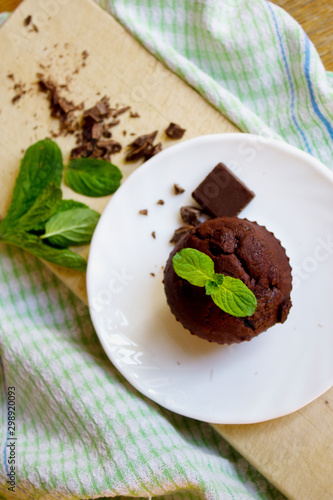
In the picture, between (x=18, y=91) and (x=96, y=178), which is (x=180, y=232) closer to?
(x=96, y=178)

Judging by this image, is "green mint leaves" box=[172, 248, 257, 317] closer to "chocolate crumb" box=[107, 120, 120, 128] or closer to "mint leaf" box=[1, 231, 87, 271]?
"mint leaf" box=[1, 231, 87, 271]

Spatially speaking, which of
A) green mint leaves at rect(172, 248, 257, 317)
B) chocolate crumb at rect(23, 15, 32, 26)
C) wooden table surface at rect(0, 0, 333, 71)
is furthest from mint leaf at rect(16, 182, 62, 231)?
wooden table surface at rect(0, 0, 333, 71)

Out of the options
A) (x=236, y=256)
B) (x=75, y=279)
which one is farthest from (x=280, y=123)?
(x=75, y=279)

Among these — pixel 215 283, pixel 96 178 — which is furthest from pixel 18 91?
pixel 215 283

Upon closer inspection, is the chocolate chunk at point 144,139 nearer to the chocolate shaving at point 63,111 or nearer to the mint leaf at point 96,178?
the mint leaf at point 96,178

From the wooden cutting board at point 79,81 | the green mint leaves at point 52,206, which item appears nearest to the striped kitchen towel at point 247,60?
the wooden cutting board at point 79,81

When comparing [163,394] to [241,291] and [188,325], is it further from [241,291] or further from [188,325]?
[241,291]

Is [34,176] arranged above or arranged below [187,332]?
above
